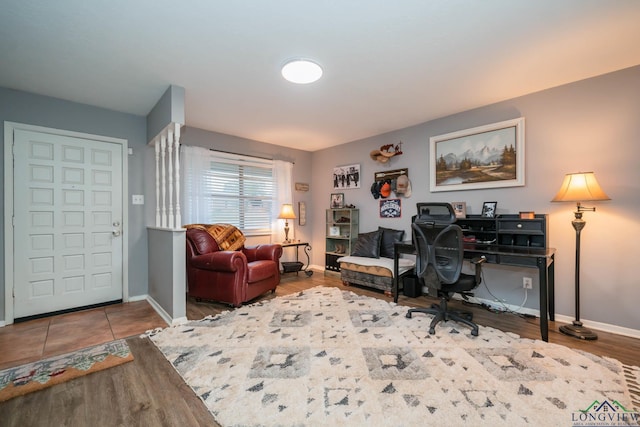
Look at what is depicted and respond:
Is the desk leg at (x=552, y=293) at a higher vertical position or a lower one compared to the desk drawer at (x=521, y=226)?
lower

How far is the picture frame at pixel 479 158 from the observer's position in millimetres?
2965

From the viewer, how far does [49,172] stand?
114 inches

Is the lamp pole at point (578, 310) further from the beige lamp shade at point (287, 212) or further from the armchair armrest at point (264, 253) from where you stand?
the beige lamp shade at point (287, 212)

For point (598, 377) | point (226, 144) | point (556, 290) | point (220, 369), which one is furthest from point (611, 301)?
point (226, 144)

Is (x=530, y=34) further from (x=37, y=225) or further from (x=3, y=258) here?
(x=3, y=258)

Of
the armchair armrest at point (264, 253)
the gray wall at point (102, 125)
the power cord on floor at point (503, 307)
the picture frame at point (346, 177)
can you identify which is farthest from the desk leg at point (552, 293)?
the gray wall at point (102, 125)

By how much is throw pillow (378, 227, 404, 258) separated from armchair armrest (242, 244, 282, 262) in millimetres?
1570

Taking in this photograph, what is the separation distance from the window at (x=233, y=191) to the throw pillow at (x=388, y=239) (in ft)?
6.56

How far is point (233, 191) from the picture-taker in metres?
4.38

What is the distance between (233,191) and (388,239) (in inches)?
102

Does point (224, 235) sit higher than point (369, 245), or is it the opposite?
point (224, 235)

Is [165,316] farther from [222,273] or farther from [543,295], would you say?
[543,295]

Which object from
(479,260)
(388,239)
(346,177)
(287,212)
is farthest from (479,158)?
(287,212)

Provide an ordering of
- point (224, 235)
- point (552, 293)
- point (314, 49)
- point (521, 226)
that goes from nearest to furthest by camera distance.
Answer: point (314, 49)
point (552, 293)
point (521, 226)
point (224, 235)
